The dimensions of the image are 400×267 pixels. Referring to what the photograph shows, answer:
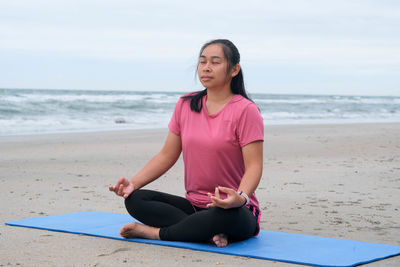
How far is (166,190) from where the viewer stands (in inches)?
241

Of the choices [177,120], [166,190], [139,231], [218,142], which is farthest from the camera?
[166,190]

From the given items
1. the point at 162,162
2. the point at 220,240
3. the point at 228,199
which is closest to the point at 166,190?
the point at 162,162

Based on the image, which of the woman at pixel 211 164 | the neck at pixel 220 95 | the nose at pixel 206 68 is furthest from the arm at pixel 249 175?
the nose at pixel 206 68

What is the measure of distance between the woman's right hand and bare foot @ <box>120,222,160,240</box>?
0.64 ft

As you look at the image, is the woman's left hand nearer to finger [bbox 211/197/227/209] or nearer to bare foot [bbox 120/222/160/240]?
finger [bbox 211/197/227/209]

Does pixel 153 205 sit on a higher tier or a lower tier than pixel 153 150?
higher

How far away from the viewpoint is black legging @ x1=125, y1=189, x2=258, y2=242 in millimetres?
3410

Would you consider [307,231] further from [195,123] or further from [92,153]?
[92,153]

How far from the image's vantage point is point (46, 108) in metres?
23.2

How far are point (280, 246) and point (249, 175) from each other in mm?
473

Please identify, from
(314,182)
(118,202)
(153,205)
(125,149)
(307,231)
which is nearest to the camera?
(153,205)

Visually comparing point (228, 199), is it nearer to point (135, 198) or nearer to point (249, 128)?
point (249, 128)

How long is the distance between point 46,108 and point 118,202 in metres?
18.7

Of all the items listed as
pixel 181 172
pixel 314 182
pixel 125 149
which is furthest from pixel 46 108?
pixel 314 182
